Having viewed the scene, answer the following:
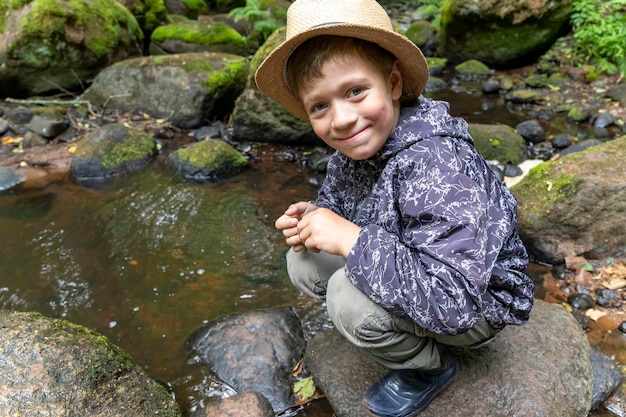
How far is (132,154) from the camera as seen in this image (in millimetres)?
5562

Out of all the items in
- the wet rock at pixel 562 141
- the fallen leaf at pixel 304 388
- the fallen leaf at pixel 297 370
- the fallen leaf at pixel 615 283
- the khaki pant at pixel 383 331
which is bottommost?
the wet rock at pixel 562 141

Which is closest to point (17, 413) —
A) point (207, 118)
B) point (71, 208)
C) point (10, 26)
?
point (71, 208)

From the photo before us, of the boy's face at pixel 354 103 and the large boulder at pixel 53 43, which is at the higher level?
the boy's face at pixel 354 103

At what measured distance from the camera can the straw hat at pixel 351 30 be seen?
1739mm

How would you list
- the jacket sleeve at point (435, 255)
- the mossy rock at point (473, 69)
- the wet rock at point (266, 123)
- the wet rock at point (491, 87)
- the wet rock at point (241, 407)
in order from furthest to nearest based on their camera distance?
the mossy rock at point (473, 69) < the wet rock at point (491, 87) < the wet rock at point (266, 123) < the wet rock at point (241, 407) < the jacket sleeve at point (435, 255)

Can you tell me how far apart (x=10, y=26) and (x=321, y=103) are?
699 cm

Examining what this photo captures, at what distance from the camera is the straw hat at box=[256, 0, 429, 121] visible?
1739 millimetres

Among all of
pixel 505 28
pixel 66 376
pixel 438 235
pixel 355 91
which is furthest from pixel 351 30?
pixel 505 28

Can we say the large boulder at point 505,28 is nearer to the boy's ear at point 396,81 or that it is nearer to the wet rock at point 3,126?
the wet rock at point 3,126

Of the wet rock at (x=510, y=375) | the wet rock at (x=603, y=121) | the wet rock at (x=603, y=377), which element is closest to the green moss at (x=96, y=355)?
the wet rock at (x=510, y=375)

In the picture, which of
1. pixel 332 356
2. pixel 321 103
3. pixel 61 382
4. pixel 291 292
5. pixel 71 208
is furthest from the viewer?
pixel 71 208

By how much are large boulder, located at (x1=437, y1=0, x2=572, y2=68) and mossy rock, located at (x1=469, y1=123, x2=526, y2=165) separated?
398cm

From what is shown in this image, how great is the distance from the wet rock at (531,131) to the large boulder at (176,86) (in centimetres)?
363

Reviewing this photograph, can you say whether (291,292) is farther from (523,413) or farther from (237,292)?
(523,413)
